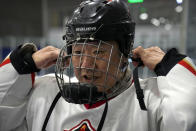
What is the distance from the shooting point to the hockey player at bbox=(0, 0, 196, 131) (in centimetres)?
92

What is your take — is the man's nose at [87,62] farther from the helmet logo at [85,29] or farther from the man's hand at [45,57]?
the man's hand at [45,57]

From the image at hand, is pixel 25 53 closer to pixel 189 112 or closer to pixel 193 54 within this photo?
pixel 189 112

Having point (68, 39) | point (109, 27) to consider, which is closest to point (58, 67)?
point (68, 39)

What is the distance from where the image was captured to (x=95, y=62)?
37.5 inches

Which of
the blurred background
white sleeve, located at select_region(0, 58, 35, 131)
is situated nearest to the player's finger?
white sleeve, located at select_region(0, 58, 35, 131)

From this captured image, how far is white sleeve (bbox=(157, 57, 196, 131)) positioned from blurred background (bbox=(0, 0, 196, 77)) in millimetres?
952

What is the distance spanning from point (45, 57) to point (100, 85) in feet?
1.03

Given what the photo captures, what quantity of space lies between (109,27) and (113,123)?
1.14 feet

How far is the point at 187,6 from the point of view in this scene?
10.4 feet

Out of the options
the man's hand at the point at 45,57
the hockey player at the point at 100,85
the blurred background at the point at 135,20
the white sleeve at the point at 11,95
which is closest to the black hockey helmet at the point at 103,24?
the hockey player at the point at 100,85

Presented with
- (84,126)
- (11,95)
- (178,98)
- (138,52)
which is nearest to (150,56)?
(138,52)

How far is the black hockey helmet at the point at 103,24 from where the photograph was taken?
97cm

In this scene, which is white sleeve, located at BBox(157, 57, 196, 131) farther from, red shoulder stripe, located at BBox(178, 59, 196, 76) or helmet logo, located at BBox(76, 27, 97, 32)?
helmet logo, located at BBox(76, 27, 97, 32)

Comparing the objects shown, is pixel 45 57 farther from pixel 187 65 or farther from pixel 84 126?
pixel 187 65
